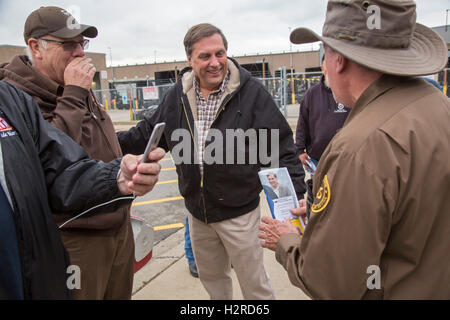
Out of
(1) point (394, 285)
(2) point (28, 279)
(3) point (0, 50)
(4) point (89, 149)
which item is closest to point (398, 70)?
(1) point (394, 285)

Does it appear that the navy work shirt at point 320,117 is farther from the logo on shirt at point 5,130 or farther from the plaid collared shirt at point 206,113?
the logo on shirt at point 5,130

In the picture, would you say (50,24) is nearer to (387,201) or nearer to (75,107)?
(75,107)

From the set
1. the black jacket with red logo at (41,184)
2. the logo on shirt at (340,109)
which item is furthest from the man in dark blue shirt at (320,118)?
the black jacket with red logo at (41,184)

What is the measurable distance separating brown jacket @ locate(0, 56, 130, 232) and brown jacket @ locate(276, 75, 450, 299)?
3.94ft

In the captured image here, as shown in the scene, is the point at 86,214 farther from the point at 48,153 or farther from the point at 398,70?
the point at 398,70

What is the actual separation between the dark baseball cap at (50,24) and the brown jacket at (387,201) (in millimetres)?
1663

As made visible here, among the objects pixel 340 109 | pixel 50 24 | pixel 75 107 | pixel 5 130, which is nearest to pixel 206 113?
pixel 75 107

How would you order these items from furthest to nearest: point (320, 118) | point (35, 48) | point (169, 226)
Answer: point (169, 226), point (320, 118), point (35, 48)

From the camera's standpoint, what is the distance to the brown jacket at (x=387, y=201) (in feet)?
3.57

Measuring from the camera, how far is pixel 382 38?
4.06ft

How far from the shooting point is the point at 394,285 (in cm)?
118

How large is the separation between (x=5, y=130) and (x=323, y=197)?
1.23m

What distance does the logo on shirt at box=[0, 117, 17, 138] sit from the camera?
1230 millimetres

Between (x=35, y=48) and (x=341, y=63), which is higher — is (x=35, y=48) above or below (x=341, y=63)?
above
